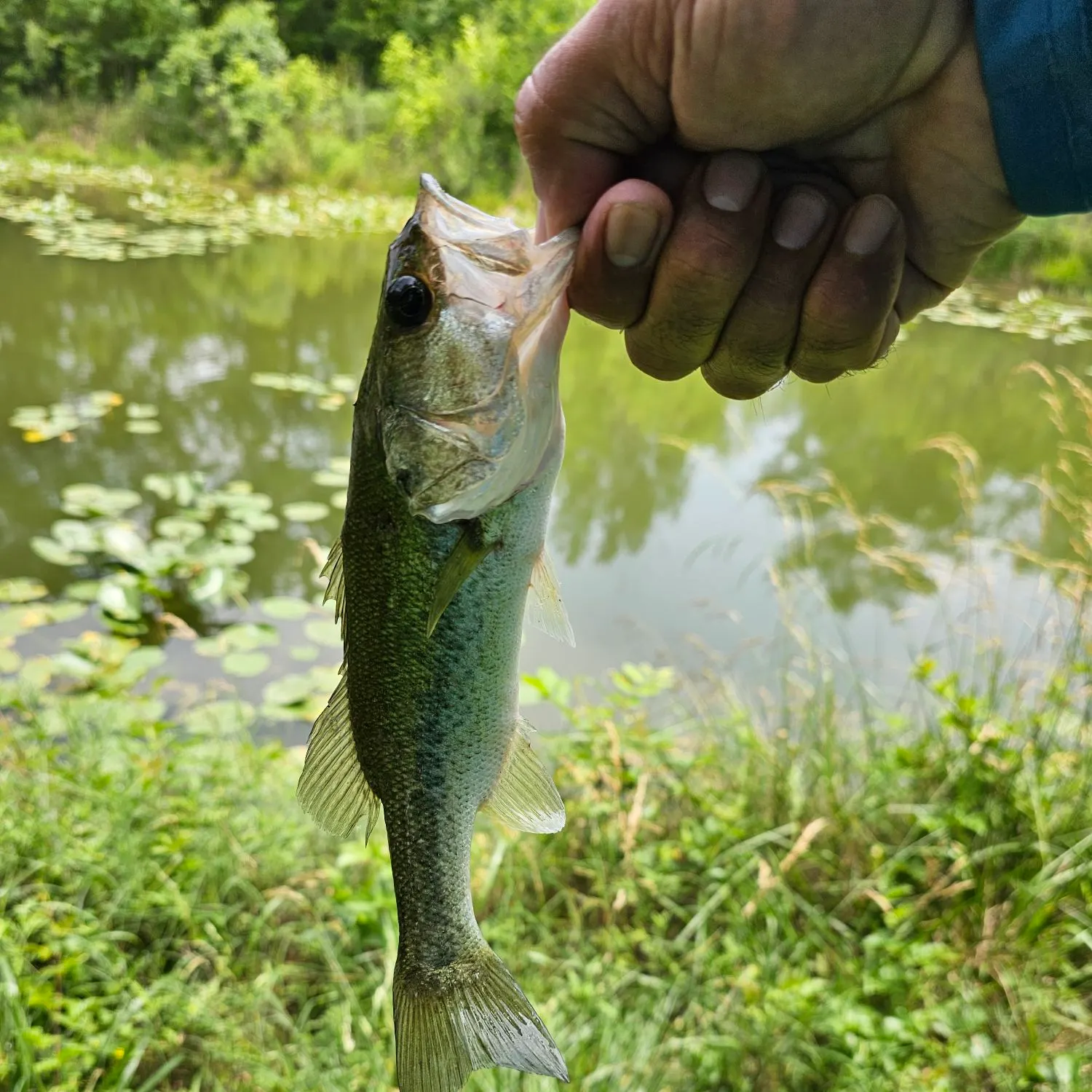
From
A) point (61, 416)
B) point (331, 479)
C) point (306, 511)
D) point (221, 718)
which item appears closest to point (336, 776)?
point (221, 718)

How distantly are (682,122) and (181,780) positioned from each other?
2560 millimetres

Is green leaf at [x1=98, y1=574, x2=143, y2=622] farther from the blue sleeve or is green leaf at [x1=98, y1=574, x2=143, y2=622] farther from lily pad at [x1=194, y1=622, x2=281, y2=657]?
the blue sleeve

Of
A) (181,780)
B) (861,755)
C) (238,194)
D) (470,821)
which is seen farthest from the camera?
(238,194)

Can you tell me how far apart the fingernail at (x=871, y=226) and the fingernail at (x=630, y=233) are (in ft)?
1.09

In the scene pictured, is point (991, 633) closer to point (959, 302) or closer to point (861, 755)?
point (861, 755)

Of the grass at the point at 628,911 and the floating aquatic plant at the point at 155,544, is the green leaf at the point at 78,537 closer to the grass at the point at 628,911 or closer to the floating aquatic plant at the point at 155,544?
the floating aquatic plant at the point at 155,544

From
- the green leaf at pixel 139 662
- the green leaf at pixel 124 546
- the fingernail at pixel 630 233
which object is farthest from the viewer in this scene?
the green leaf at pixel 124 546

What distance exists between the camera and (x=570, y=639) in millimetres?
1268

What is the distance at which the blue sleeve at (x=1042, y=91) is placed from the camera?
3.86 ft

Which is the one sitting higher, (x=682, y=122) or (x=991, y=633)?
(x=682, y=122)

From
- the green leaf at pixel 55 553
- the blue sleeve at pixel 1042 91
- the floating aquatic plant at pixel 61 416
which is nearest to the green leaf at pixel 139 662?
the green leaf at pixel 55 553

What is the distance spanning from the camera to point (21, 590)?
13.4 ft

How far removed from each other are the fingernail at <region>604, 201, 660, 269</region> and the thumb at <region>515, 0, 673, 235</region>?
15 centimetres

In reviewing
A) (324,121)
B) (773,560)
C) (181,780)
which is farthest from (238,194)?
(181,780)
